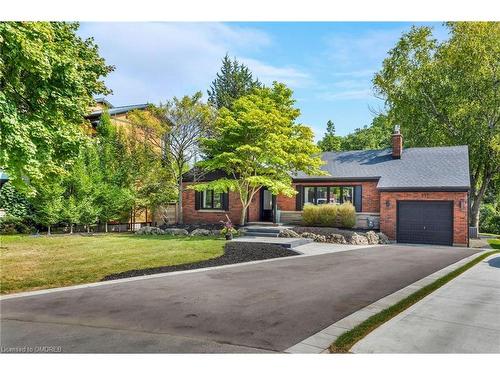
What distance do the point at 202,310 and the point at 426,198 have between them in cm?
1485

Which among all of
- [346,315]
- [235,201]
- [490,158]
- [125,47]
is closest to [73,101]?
A: [125,47]

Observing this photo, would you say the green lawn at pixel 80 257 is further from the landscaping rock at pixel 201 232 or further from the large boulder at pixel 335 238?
Answer: the large boulder at pixel 335 238

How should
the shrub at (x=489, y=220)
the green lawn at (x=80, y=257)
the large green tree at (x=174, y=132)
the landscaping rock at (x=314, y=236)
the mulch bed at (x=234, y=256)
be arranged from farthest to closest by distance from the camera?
the shrub at (x=489, y=220), the large green tree at (x=174, y=132), the landscaping rock at (x=314, y=236), the mulch bed at (x=234, y=256), the green lawn at (x=80, y=257)

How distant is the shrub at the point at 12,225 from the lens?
1800cm

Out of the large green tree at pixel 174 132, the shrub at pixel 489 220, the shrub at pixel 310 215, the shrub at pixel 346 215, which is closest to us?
the shrub at pixel 346 215

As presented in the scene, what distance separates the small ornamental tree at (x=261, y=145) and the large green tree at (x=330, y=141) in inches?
1066

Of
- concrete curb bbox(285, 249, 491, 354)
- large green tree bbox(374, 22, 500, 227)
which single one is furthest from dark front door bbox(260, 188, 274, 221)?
concrete curb bbox(285, 249, 491, 354)

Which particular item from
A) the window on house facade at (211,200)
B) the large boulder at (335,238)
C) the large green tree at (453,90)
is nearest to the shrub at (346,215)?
the large boulder at (335,238)

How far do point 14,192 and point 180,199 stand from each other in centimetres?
843

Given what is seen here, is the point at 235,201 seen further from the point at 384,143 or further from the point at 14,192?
the point at 384,143

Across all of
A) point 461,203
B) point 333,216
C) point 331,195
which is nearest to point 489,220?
point 461,203

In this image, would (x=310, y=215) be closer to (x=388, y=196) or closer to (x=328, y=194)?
(x=328, y=194)
